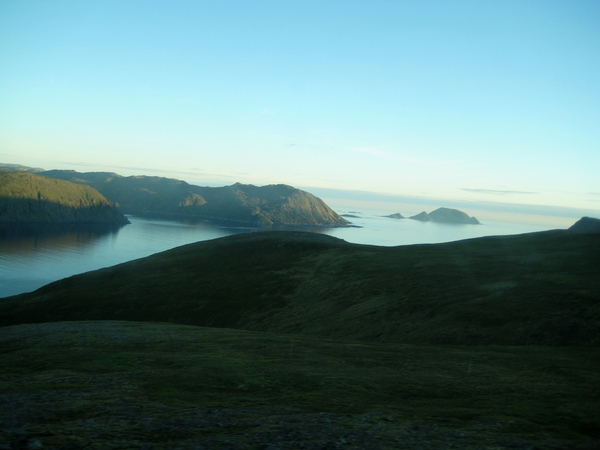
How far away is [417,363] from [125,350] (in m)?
22.0

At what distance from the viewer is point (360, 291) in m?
58.0

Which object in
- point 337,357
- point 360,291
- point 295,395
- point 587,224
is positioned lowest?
point 337,357

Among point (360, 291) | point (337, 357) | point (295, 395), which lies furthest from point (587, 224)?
point (295, 395)

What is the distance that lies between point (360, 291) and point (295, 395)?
37.8 meters

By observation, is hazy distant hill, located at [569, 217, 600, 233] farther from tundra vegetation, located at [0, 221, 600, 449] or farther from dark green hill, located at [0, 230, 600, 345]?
tundra vegetation, located at [0, 221, 600, 449]

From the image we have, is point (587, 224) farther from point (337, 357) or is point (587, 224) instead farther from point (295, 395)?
point (295, 395)

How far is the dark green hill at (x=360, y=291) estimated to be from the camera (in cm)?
4003

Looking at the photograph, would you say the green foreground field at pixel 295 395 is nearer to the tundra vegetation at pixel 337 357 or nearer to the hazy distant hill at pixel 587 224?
the tundra vegetation at pixel 337 357

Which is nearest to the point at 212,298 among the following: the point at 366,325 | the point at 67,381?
the point at 366,325

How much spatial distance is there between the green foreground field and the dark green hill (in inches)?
274

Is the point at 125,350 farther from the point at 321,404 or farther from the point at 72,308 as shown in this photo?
the point at 72,308

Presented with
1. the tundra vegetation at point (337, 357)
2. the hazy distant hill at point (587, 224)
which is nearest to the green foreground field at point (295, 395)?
the tundra vegetation at point (337, 357)

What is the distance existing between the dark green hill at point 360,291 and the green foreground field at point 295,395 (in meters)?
6.96

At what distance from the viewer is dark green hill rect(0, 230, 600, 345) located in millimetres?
40031
